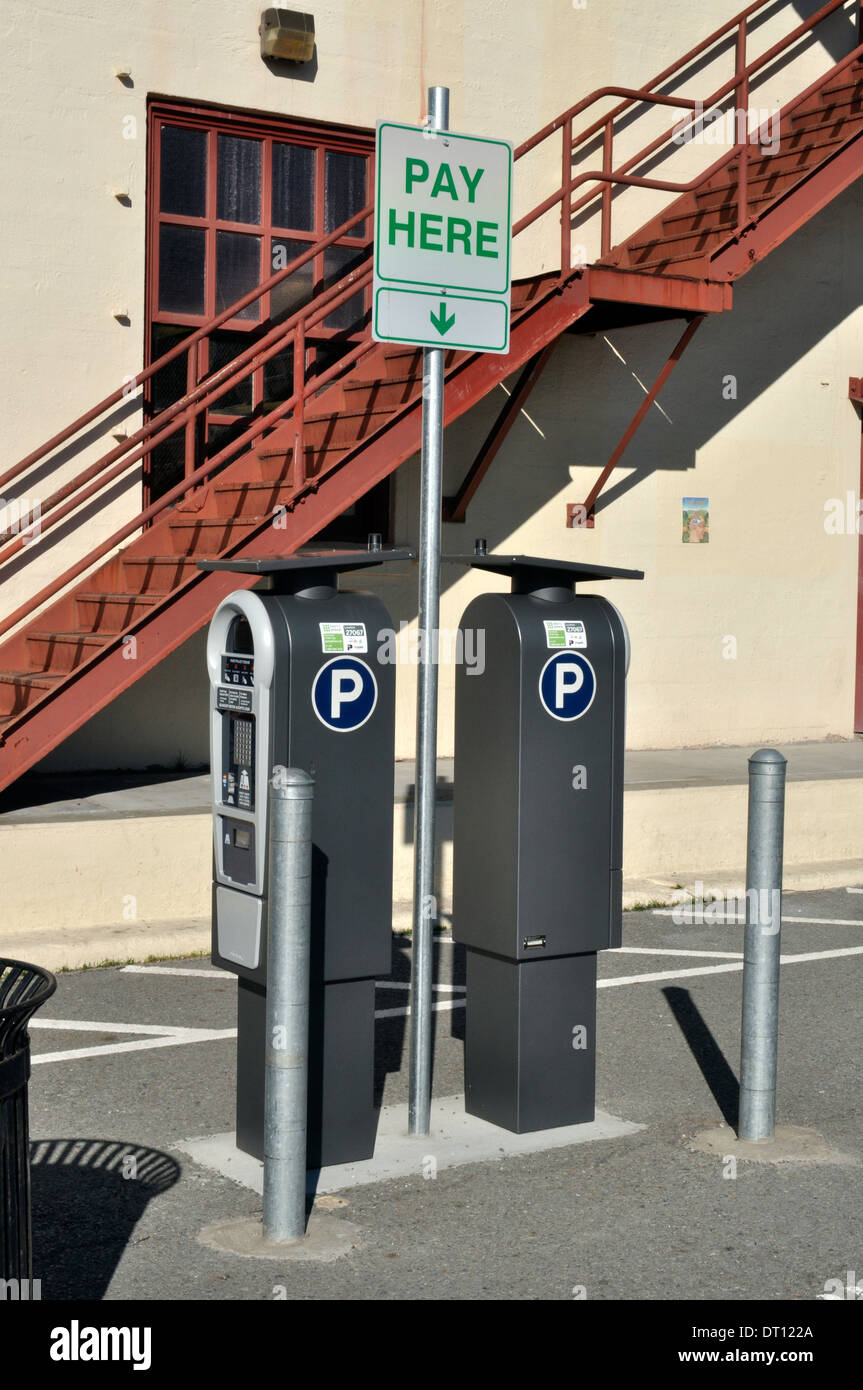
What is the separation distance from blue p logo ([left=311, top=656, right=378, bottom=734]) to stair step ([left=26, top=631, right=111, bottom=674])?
3725 millimetres

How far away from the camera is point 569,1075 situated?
5672mm

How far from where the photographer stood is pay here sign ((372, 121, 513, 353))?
5238 mm

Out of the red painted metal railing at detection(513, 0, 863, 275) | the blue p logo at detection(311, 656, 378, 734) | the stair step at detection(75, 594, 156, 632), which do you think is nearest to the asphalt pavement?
the blue p logo at detection(311, 656, 378, 734)

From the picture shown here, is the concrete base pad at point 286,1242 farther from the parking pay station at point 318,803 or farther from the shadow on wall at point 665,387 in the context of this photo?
the shadow on wall at point 665,387

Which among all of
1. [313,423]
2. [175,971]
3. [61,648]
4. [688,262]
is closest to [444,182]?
[175,971]

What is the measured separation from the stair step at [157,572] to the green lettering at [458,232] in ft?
12.4

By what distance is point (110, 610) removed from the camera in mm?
9383

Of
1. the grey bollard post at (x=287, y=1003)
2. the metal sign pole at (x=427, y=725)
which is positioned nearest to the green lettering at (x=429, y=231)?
the metal sign pole at (x=427, y=725)

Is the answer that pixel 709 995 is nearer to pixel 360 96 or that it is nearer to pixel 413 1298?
pixel 413 1298

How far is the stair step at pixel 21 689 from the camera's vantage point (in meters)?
8.69

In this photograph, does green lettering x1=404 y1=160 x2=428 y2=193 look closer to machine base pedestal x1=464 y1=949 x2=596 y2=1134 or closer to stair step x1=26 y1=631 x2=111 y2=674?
machine base pedestal x1=464 y1=949 x2=596 y2=1134

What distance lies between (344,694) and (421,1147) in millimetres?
1567

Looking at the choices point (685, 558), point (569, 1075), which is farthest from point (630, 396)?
point (569, 1075)
